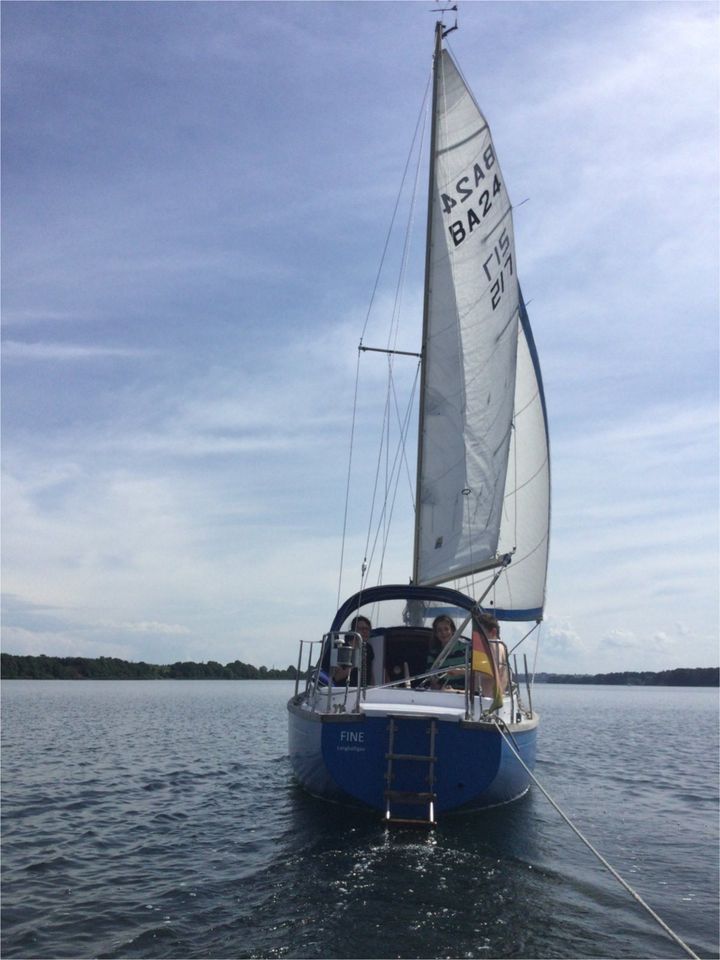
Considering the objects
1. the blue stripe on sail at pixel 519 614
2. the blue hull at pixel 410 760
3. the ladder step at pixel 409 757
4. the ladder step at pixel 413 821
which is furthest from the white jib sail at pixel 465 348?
the ladder step at pixel 413 821

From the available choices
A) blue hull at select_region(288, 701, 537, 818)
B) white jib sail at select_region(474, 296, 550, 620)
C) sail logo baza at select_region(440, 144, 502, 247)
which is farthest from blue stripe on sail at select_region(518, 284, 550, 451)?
blue hull at select_region(288, 701, 537, 818)

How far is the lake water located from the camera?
6.39 metres

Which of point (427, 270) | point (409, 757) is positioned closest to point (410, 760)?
point (409, 757)

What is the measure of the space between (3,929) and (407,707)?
5.20 m

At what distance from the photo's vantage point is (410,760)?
930 cm

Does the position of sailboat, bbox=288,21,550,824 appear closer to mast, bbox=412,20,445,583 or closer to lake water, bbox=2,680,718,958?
mast, bbox=412,20,445,583

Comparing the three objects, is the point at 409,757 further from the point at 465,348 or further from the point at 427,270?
the point at 427,270

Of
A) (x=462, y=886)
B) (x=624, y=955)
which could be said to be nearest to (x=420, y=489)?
(x=462, y=886)

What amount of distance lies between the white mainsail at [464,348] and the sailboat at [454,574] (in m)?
0.03

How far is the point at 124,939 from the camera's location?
651cm

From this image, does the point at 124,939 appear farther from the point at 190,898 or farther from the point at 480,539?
the point at 480,539

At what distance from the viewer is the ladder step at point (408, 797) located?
9211 mm

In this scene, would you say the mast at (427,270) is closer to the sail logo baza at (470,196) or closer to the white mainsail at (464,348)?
the white mainsail at (464,348)

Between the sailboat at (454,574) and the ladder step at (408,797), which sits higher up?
the sailboat at (454,574)
